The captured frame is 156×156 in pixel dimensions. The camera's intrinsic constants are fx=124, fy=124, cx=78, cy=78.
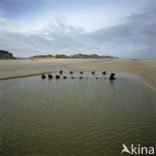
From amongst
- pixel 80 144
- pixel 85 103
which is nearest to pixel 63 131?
pixel 80 144

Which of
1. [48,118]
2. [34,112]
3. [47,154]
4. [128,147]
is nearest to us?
[47,154]

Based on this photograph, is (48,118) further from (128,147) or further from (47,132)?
(128,147)

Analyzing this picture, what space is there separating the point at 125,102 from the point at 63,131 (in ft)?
15.0

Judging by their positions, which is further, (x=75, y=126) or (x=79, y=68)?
(x=79, y=68)

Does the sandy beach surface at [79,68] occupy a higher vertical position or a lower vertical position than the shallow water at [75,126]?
higher

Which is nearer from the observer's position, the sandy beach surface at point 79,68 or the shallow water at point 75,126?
the shallow water at point 75,126

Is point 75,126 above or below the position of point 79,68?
below

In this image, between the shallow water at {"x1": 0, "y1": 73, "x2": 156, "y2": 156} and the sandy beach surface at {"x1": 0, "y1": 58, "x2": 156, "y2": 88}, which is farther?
the sandy beach surface at {"x1": 0, "y1": 58, "x2": 156, "y2": 88}

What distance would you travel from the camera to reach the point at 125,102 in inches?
303

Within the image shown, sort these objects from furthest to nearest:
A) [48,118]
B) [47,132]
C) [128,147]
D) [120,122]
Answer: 1. [48,118]
2. [120,122]
3. [47,132]
4. [128,147]

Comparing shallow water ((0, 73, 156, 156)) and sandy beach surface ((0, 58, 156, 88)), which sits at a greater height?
sandy beach surface ((0, 58, 156, 88))

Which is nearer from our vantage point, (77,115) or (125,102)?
(77,115)

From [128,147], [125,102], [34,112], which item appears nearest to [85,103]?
[125,102]

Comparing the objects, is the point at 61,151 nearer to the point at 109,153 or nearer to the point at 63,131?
the point at 63,131
